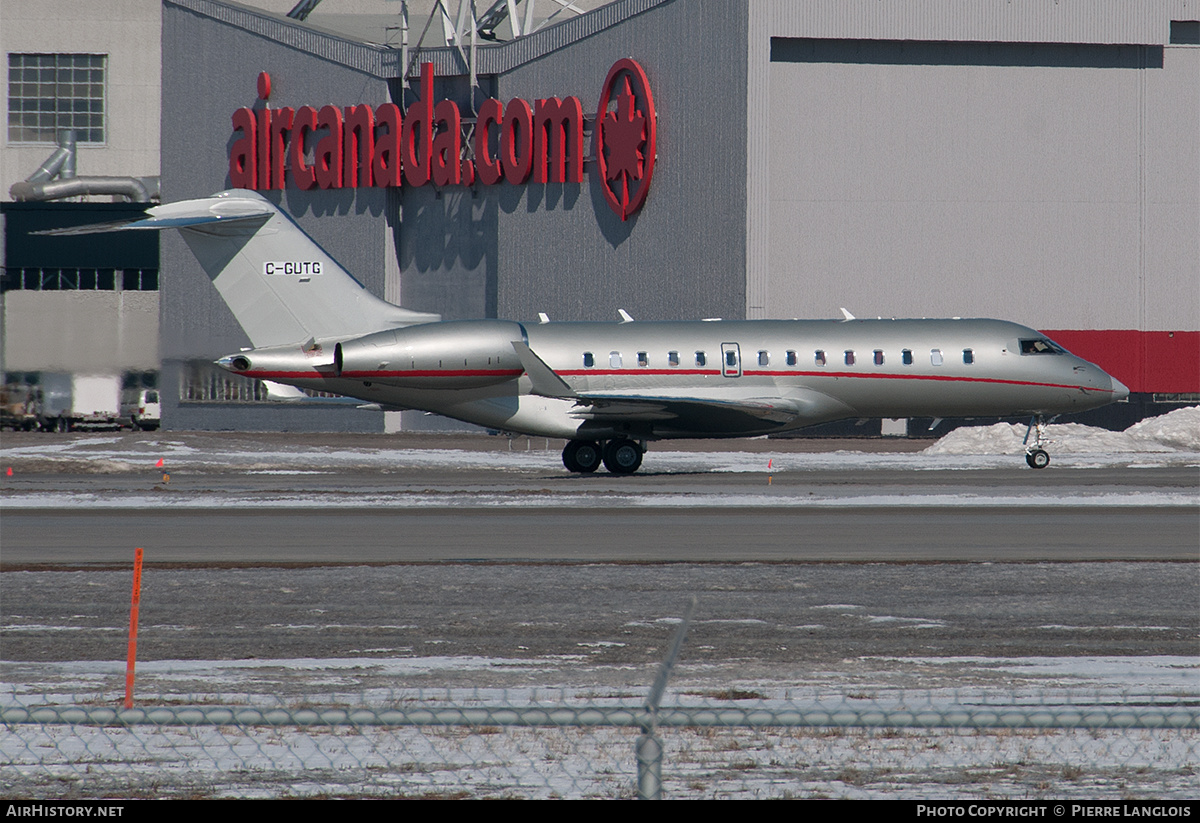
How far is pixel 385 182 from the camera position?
5344 centimetres

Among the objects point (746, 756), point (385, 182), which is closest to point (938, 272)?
point (385, 182)

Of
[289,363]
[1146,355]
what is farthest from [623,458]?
[1146,355]

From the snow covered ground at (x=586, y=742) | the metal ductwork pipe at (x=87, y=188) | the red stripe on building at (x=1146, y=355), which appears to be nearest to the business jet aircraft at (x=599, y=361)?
the red stripe on building at (x=1146, y=355)

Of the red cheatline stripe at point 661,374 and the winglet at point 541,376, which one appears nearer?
the winglet at point 541,376

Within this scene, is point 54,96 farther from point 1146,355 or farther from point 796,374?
point 796,374

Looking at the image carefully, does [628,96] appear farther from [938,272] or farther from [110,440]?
[110,440]

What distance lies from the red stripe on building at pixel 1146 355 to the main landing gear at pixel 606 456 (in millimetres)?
22424

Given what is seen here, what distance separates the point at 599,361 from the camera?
32406 mm

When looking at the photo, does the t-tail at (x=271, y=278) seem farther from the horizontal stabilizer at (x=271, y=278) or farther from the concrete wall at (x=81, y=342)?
the concrete wall at (x=81, y=342)

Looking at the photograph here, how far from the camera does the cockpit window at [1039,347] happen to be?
108 feet

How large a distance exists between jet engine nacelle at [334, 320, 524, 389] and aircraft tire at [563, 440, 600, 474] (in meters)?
2.16

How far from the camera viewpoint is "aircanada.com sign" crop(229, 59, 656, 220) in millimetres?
48625

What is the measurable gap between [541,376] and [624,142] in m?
20.0

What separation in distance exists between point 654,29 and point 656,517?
29439 millimetres
